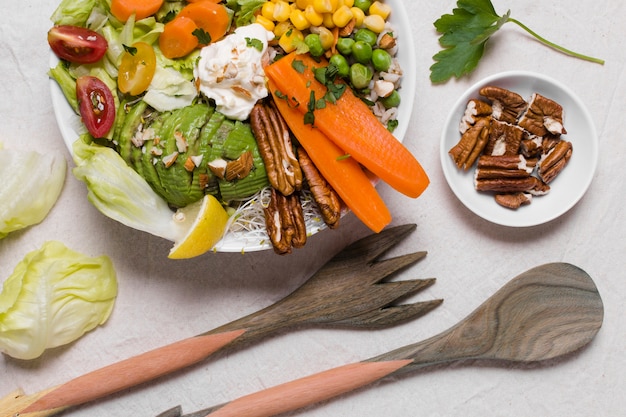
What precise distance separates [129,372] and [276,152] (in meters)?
1.11

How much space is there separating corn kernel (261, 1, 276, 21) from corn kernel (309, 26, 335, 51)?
6.4 inches

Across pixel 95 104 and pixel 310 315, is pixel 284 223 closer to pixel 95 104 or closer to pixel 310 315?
pixel 310 315

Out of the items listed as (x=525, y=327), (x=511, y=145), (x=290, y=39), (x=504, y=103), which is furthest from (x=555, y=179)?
(x=290, y=39)

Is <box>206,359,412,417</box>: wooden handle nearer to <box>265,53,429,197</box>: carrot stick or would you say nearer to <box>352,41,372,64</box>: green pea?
<box>265,53,429,197</box>: carrot stick

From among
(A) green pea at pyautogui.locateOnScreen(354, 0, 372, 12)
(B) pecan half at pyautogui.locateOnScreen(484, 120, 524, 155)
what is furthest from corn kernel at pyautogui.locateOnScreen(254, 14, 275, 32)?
(B) pecan half at pyautogui.locateOnScreen(484, 120, 524, 155)

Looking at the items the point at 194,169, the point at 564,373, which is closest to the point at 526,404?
the point at 564,373

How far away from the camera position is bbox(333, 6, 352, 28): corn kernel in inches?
97.2

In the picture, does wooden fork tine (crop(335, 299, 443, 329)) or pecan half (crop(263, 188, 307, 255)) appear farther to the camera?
wooden fork tine (crop(335, 299, 443, 329))

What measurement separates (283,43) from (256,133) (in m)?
0.35

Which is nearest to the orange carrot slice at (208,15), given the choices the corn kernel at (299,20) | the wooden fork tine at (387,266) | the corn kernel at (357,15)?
the corn kernel at (299,20)

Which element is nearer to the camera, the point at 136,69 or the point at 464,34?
the point at 136,69

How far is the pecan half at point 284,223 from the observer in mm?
2475

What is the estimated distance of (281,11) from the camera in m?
2.50

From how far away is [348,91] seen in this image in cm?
248
